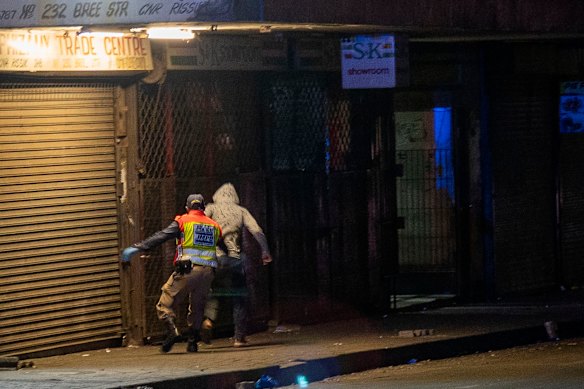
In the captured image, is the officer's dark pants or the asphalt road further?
the officer's dark pants

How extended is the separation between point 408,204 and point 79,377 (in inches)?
313

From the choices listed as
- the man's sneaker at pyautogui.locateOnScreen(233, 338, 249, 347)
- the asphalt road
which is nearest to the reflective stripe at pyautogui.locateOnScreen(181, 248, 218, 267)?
the man's sneaker at pyautogui.locateOnScreen(233, 338, 249, 347)

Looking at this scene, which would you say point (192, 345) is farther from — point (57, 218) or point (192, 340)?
point (57, 218)

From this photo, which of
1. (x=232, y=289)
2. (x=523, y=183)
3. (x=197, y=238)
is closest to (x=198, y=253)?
(x=197, y=238)

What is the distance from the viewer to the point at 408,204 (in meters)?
20.8

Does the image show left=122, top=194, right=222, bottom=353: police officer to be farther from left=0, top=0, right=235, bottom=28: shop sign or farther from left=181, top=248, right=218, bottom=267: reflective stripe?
left=0, top=0, right=235, bottom=28: shop sign

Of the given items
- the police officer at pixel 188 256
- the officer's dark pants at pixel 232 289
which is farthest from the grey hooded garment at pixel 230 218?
the police officer at pixel 188 256

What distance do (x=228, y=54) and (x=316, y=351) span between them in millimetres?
3401

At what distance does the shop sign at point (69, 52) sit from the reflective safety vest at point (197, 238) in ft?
5.64

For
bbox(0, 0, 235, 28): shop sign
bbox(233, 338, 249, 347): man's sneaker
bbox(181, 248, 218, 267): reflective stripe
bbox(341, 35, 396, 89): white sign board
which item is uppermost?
bbox(0, 0, 235, 28): shop sign

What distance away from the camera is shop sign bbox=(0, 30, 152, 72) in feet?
47.9

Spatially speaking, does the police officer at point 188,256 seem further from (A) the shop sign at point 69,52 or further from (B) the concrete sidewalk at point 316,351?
(A) the shop sign at point 69,52

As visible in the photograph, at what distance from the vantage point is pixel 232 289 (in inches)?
628

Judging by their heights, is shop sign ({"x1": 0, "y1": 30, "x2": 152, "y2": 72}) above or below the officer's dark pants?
above
